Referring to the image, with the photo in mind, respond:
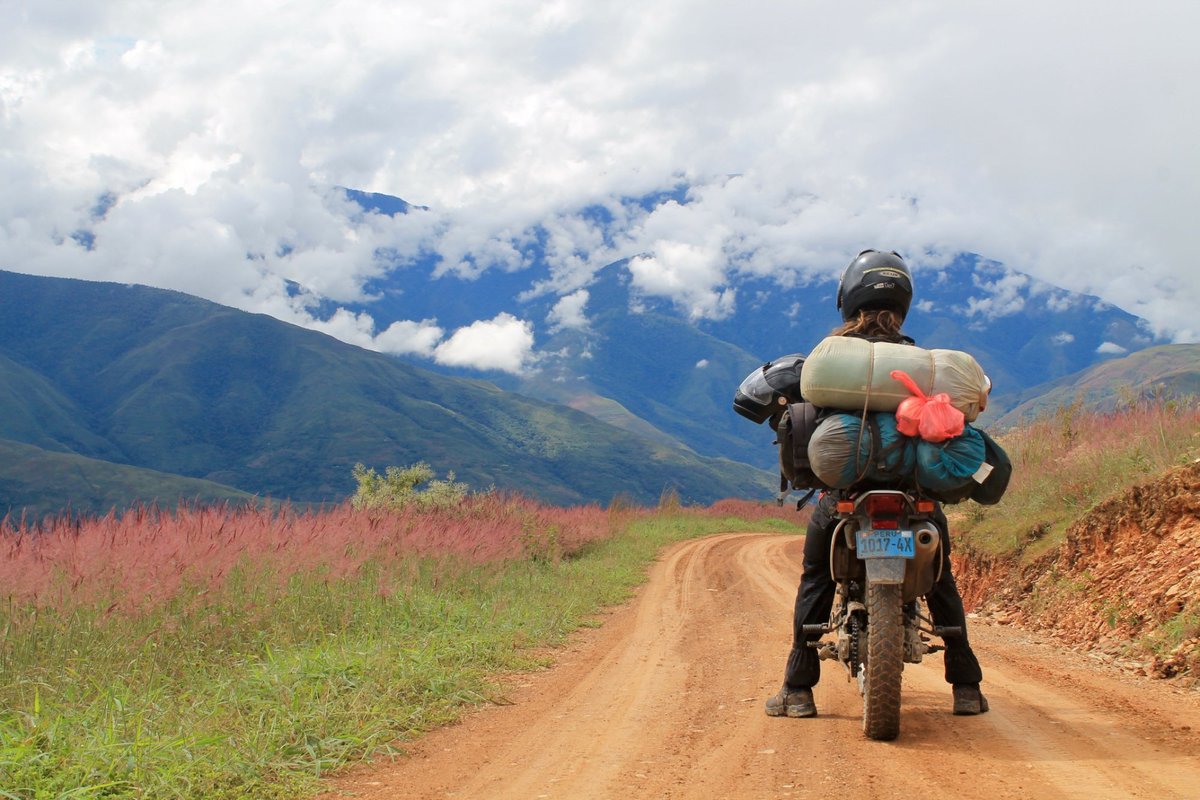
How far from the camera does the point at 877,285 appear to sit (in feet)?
17.4

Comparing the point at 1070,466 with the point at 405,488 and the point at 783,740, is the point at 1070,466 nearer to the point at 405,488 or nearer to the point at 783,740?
the point at 783,740

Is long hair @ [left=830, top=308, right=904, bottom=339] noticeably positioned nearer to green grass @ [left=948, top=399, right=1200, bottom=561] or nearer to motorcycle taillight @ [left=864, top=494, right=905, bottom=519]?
motorcycle taillight @ [left=864, top=494, right=905, bottom=519]

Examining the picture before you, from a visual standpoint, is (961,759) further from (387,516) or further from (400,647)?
(387,516)

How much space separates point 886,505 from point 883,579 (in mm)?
371

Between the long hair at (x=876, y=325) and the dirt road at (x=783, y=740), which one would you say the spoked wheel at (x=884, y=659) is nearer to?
the dirt road at (x=783, y=740)

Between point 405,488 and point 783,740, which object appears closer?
point 783,740

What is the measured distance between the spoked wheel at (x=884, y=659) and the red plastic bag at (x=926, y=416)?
2.52 feet

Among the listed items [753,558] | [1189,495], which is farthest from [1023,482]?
[753,558]

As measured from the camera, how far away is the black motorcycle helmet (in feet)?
17.4

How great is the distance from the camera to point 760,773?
4312mm

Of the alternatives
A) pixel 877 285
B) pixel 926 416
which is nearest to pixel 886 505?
pixel 926 416

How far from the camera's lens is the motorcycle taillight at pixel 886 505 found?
15.8 ft

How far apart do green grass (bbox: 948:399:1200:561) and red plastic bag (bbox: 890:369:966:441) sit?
5.76 m

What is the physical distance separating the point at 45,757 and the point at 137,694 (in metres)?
1.78
